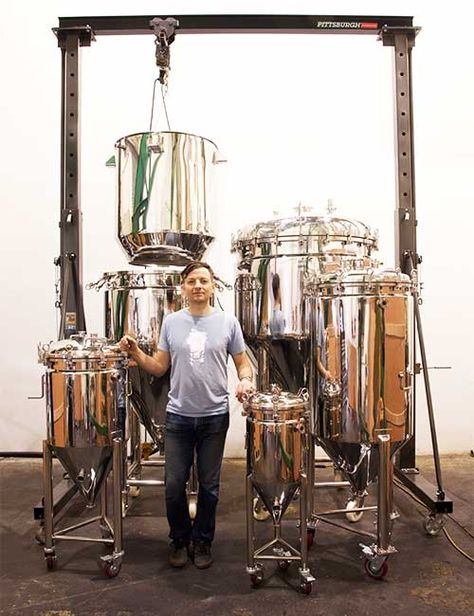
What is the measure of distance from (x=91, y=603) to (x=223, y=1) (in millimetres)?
4632

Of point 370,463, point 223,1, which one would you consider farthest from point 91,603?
point 223,1

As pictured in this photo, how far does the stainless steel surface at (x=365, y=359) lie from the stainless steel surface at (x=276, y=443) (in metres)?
0.21

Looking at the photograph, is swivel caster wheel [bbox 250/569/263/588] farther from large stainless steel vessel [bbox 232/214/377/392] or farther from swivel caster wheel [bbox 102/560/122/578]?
large stainless steel vessel [bbox 232/214/377/392]

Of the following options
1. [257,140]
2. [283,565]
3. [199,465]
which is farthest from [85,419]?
[257,140]

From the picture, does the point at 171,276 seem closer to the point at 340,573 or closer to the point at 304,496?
the point at 304,496

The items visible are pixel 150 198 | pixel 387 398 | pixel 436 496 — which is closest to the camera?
pixel 387 398

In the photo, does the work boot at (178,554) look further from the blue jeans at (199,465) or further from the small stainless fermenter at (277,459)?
the small stainless fermenter at (277,459)

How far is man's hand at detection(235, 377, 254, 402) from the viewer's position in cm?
256

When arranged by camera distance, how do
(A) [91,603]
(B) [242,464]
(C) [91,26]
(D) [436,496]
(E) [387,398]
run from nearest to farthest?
(A) [91,603], (E) [387,398], (D) [436,496], (C) [91,26], (B) [242,464]

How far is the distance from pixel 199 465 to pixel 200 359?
53 cm

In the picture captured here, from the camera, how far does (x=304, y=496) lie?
7.96 ft

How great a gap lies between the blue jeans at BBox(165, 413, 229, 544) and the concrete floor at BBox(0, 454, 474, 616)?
23cm

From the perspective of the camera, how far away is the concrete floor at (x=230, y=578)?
229cm

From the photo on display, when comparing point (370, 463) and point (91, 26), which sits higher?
point (91, 26)
